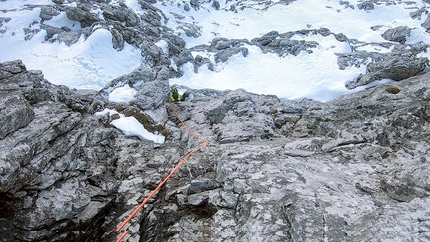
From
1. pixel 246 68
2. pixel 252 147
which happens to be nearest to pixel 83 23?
pixel 246 68

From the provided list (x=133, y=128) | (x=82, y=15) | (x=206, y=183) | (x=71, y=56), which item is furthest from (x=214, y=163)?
(x=82, y=15)

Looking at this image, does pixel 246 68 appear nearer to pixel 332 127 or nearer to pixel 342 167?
pixel 332 127

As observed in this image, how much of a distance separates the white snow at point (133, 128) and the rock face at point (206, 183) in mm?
743

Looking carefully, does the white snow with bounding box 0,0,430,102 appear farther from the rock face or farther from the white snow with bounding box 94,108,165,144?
the rock face

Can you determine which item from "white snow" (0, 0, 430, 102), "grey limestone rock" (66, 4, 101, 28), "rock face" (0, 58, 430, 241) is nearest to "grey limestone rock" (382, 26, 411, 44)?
"white snow" (0, 0, 430, 102)

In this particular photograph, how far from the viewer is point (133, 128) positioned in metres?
12.1

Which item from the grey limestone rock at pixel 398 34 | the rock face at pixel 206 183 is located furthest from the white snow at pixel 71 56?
the grey limestone rock at pixel 398 34

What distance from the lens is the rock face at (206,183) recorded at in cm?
578

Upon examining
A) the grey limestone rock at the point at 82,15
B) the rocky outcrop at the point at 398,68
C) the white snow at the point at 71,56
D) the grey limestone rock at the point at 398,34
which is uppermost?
the rocky outcrop at the point at 398,68

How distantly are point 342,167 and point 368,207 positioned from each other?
2.02 m

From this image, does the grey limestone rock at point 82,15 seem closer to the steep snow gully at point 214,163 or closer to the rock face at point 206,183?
the steep snow gully at point 214,163

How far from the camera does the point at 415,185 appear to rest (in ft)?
20.5

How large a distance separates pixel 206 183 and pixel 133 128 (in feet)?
19.6

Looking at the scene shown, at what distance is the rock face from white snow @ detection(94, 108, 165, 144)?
74 cm
